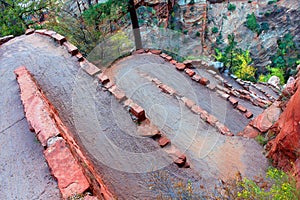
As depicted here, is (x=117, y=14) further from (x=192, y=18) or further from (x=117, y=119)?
(x=192, y=18)

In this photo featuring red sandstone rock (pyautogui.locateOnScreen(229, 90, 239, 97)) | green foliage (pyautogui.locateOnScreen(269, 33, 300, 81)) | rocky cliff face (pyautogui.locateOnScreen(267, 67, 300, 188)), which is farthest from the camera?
green foliage (pyautogui.locateOnScreen(269, 33, 300, 81))

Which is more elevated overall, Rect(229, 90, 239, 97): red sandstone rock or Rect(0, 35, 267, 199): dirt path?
Rect(0, 35, 267, 199): dirt path

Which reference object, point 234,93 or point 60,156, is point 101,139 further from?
point 234,93

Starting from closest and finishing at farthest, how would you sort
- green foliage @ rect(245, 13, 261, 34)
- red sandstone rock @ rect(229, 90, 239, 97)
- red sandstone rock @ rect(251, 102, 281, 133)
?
red sandstone rock @ rect(251, 102, 281, 133)
red sandstone rock @ rect(229, 90, 239, 97)
green foliage @ rect(245, 13, 261, 34)

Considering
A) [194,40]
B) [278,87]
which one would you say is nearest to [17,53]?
[278,87]

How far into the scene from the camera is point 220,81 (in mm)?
9695

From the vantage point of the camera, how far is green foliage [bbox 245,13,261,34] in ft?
60.4

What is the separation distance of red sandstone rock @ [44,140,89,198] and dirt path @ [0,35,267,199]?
15 centimetres

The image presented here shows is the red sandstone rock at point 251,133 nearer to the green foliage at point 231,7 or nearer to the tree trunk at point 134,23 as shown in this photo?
the tree trunk at point 134,23

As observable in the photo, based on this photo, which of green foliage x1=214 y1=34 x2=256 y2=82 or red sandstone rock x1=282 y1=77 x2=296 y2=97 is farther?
green foliage x1=214 y1=34 x2=256 y2=82

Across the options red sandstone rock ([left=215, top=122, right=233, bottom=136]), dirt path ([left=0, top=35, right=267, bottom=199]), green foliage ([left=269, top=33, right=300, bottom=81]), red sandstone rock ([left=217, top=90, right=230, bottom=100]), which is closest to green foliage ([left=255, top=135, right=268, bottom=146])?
dirt path ([left=0, top=35, right=267, bottom=199])

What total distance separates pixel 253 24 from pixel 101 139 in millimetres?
17663

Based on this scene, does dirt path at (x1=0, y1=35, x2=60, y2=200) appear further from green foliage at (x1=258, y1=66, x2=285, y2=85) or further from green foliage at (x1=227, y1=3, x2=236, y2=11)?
green foliage at (x1=227, y1=3, x2=236, y2=11)

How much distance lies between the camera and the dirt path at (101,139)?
3.26 metres
